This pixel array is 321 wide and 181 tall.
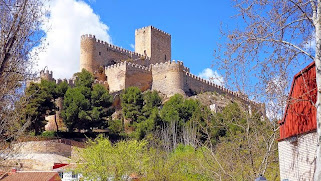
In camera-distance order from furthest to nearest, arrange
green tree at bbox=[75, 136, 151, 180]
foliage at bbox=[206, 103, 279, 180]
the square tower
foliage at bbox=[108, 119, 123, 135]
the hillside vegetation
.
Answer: the square tower → foliage at bbox=[108, 119, 123, 135] → the hillside vegetation → green tree at bbox=[75, 136, 151, 180] → foliage at bbox=[206, 103, 279, 180]

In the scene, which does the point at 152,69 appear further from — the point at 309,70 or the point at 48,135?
the point at 309,70

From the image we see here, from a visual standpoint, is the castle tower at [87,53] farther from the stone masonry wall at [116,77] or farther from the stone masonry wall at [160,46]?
the stone masonry wall at [160,46]

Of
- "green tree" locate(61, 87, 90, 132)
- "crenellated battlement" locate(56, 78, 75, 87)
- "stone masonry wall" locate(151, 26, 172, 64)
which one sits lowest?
"green tree" locate(61, 87, 90, 132)

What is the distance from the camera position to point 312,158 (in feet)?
30.7

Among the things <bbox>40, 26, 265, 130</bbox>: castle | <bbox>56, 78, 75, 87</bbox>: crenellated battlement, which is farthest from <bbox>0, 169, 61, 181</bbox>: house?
<bbox>40, 26, 265, 130</bbox>: castle

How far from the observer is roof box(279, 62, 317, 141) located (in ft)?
30.5

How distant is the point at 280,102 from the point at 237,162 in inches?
339

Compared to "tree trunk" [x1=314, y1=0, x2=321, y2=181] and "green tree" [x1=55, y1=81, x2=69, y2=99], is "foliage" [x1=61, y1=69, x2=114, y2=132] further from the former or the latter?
"tree trunk" [x1=314, y1=0, x2=321, y2=181]

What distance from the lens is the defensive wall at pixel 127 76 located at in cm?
→ 5288

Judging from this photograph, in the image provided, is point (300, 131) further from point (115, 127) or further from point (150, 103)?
point (150, 103)

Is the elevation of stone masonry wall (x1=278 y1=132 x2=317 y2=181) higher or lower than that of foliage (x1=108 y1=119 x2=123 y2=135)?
lower

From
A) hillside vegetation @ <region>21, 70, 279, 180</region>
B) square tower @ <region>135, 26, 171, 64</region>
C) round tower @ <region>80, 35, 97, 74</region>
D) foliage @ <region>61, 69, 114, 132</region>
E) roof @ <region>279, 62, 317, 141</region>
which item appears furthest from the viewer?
square tower @ <region>135, 26, 171, 64</region>

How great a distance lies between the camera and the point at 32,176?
31.4 meters

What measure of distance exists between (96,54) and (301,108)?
48.2 meters
